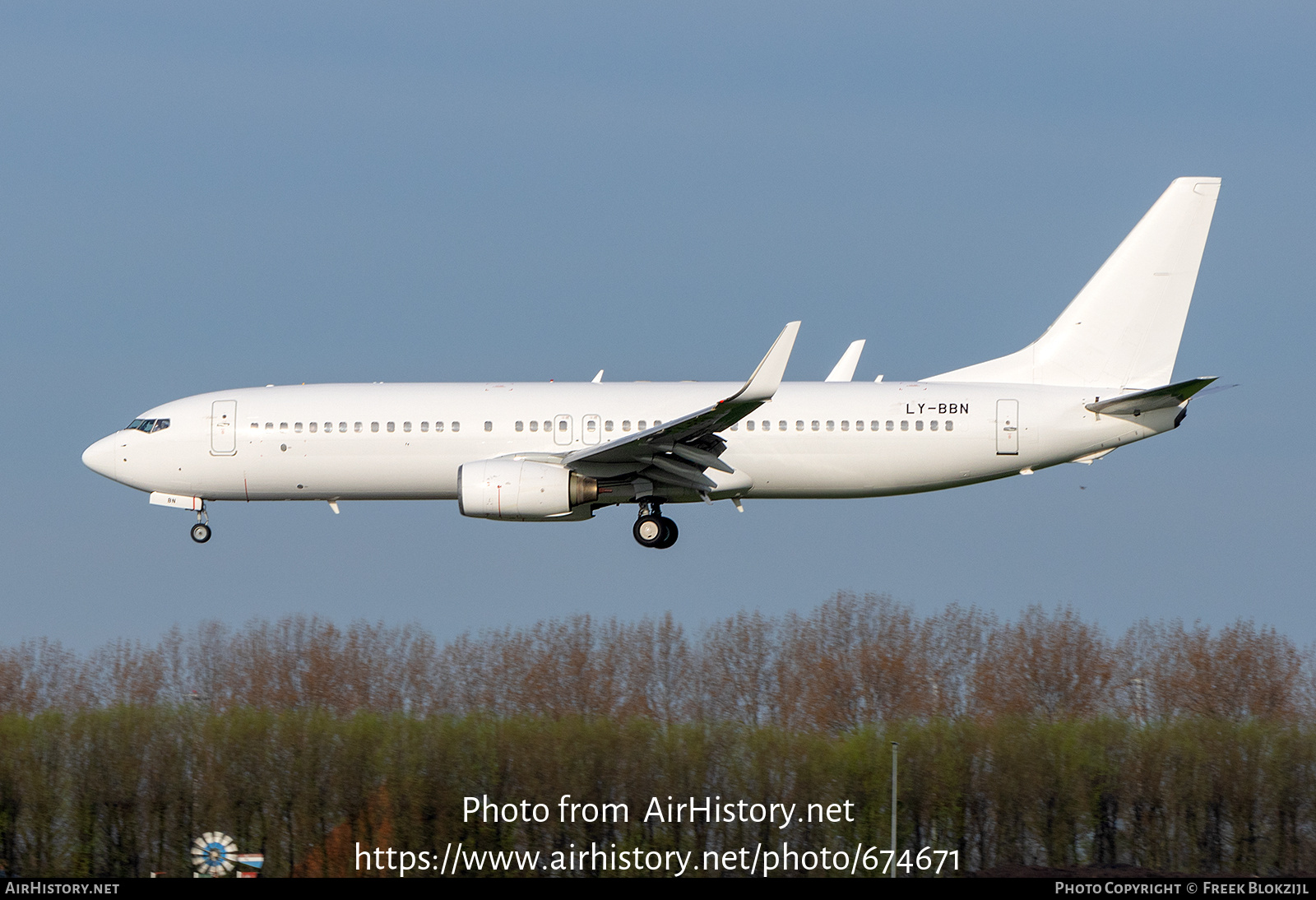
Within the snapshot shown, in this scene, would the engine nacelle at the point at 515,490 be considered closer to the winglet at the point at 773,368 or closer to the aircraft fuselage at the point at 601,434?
the aircraft fuselage at the point at 601,434

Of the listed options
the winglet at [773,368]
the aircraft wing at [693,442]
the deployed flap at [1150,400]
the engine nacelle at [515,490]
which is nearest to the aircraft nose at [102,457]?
the engine nacelle at [515,490]

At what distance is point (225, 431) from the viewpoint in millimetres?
36531

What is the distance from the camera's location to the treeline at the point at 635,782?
42375 millimetres

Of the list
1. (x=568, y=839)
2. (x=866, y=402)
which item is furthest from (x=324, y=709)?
(x=866, y=402)

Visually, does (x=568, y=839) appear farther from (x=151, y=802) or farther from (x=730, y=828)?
Answer: (x=151, y=802)

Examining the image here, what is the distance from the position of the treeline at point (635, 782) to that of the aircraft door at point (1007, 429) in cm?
1136

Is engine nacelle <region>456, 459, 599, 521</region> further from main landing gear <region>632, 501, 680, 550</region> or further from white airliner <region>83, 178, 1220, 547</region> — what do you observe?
main landing gear <region>632, 501, 680, 550</region>

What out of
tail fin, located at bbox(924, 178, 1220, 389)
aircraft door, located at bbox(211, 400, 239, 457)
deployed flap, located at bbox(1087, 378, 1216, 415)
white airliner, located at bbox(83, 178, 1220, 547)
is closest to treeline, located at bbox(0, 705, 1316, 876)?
white airliner, located at bbox(83, 178, 1220, 547)

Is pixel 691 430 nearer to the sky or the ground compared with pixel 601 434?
nearer to the ground

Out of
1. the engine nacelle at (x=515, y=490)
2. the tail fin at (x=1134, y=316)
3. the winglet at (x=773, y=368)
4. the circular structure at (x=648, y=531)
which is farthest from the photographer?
the tail fin at (x=1134, y=316)

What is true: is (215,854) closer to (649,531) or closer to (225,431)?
(225,431)

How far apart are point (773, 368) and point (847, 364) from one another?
26.5 ft

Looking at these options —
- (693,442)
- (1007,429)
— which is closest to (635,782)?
(693,442)

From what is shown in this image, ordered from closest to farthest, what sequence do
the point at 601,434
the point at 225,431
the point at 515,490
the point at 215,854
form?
1. the point at 515,490
2. the point at 601,434
3. the point at 225,431
4. the point at 215,854
